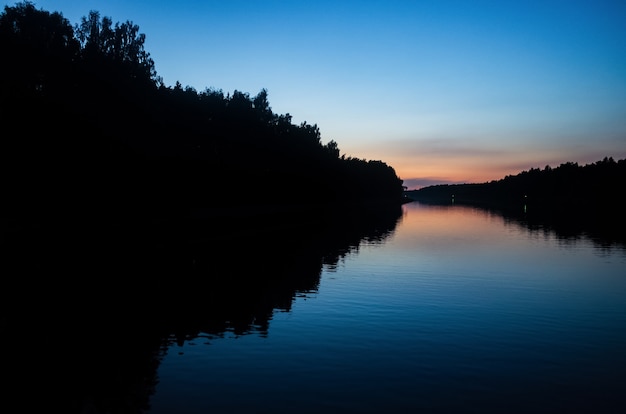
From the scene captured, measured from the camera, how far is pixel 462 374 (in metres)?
10.4

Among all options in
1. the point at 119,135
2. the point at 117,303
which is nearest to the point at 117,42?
the point at 119,135

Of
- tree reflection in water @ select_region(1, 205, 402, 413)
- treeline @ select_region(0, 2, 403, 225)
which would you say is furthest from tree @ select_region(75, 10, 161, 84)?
tree reflection in water @ select_region(1, 205, 402, 413)

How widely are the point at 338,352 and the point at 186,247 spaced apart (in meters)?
21.0

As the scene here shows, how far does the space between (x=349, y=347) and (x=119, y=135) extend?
64.4m

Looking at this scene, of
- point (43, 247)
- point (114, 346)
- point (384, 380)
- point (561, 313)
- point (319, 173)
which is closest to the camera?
point (384, 380)

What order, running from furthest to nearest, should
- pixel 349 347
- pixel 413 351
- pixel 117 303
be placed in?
1. pixel 117 303
2. pixel 349 347
3. pixel 413 351

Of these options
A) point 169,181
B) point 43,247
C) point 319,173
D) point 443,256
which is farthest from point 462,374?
point 319,173

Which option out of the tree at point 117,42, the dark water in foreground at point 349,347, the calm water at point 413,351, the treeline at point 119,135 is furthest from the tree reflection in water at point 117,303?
the tree at point 117,42

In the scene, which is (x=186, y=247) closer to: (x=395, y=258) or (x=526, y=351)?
(x=395, y=258)

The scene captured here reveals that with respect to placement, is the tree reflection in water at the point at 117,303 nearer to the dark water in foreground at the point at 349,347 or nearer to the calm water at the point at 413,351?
the dark water in foreground at the point at 349,347

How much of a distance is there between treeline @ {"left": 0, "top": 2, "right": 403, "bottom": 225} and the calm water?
959 inches

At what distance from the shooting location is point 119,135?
70.0m

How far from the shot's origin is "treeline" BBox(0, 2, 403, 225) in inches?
1462

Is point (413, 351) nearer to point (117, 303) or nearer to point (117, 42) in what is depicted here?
point (117, 303)
